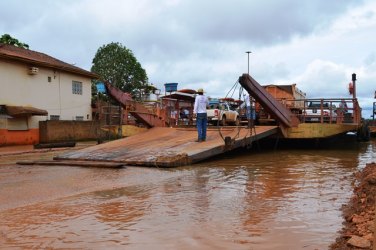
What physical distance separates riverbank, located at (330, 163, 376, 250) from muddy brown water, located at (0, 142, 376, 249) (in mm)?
164

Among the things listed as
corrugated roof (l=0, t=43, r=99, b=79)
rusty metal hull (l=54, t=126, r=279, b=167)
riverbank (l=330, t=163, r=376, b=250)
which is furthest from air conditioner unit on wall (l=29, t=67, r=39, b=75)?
riverbank (l=330, t=163, r=376, b=250)

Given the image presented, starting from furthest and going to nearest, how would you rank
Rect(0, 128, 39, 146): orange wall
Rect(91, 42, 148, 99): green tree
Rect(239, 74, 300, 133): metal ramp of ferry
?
Rect(91, 42, 148, 99): green tree < Rect(0, 128, 39, 146): orange wall < Rect(239, 74, 300, 133): metal ramp of ferry

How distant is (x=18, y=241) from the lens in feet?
14.3

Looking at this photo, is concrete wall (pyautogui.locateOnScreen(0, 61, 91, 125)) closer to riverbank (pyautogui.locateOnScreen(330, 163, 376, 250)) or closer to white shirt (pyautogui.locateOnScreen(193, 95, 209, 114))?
white shirt (pyautogui.locateOnScreen(193, 95, 209, 114))

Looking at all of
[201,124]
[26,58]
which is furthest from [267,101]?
[26,58]

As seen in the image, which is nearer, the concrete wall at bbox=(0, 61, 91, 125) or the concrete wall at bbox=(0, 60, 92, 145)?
the concrete wall at bbox=(0, 60, 92, 145)

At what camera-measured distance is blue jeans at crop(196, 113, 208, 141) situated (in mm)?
12561

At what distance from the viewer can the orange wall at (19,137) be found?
2186cm

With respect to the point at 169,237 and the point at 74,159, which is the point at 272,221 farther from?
the point at 74,159

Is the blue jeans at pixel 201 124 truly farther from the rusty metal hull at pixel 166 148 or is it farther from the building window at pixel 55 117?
the building window at pixel 55 117

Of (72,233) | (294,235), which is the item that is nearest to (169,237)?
(72,233)

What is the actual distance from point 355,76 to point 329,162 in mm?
9217

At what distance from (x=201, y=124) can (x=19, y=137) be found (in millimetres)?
14304

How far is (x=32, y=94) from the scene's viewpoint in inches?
969
